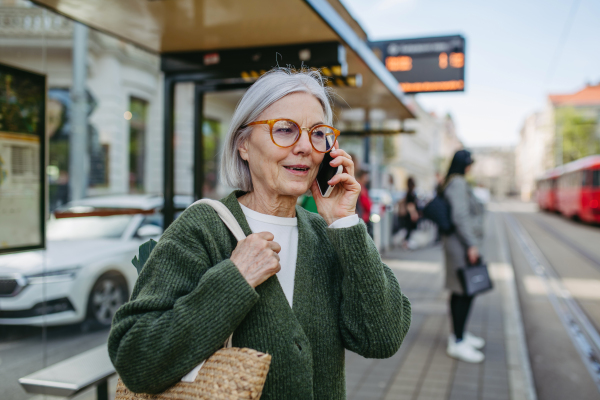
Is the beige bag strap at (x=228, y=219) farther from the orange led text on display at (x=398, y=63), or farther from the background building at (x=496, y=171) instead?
the background building at (x=496, y=171)

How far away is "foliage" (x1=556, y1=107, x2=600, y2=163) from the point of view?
196ft

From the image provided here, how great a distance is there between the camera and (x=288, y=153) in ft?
5.12

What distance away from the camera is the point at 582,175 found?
24453mm

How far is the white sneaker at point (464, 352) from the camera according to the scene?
4.75m

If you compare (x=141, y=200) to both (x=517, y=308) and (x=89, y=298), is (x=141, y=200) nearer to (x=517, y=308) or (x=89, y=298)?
(x=89, y=298)

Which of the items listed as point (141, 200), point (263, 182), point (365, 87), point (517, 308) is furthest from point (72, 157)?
point (517, 308)

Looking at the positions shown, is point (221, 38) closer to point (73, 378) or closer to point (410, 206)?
point (73, 378)

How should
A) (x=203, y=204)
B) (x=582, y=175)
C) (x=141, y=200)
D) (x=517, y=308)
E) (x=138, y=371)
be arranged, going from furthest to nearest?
(x=582, y=175) → (x=517, y=308) → (x=141, y=200) → (x=203, y=204) → (x=138, y=371)

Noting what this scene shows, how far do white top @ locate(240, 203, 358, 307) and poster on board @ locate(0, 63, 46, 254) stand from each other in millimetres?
2330

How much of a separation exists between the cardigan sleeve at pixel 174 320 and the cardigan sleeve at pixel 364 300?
1.09 ft

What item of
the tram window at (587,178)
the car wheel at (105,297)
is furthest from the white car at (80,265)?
the tram window at (587,178)

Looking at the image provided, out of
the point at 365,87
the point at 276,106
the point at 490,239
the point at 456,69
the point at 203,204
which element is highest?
the point at 456,69

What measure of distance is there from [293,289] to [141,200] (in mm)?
4691

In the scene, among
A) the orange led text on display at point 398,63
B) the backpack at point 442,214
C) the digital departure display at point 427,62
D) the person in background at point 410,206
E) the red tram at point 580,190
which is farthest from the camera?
the red tram at point 580,190
